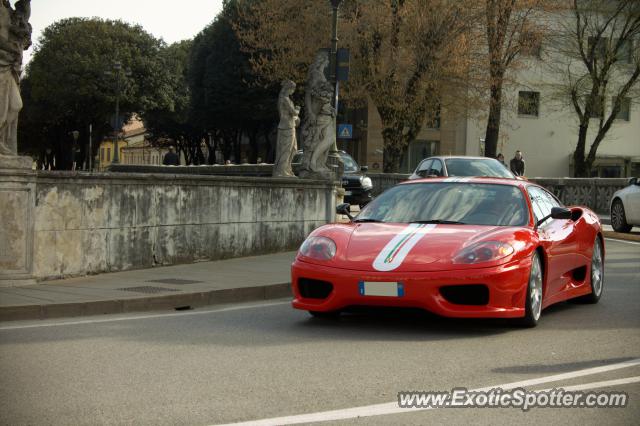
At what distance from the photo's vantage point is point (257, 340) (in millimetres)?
8570

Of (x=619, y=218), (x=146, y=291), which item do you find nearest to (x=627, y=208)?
(x=619, y=218)

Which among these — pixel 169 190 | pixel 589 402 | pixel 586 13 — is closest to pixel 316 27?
pixel 586 13

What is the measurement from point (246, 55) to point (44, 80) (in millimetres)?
17320

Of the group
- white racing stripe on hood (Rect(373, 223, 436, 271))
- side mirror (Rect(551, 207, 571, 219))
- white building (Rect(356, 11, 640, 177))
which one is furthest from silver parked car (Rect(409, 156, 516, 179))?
white building (Rect(356, 11, 640, 177))

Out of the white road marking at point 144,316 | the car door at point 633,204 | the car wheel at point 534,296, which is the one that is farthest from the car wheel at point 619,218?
the car wheel at point 534,296

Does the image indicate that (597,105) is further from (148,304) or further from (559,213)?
(148,304)

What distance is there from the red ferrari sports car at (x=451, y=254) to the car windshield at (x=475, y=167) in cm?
1191

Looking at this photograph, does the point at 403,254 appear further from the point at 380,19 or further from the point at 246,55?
the point at 246,55

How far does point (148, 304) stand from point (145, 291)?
69cm

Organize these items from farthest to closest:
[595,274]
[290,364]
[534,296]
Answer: [595,274]
[534,296]
[290,364]

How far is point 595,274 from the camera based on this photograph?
1139cm

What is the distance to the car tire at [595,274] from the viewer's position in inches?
444

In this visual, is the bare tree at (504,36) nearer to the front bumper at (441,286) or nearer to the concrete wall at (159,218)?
the concrete wall at (159,218)

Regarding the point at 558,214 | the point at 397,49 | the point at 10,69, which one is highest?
the point at 397,49
